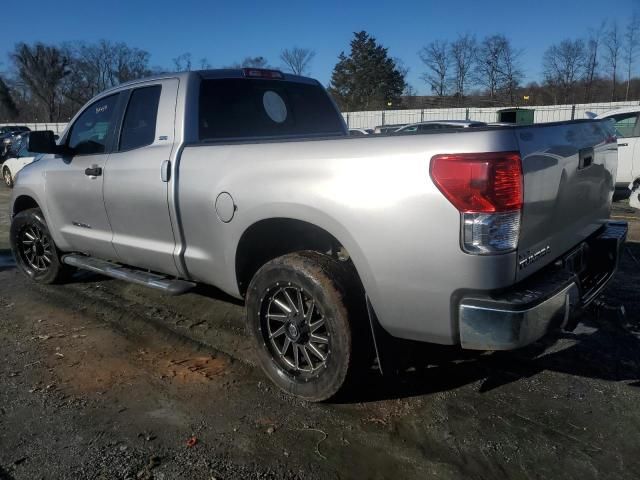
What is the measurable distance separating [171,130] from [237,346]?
1.64 meters

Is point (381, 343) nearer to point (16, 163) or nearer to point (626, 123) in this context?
point (626, 123)

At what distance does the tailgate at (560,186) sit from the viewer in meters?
2.51

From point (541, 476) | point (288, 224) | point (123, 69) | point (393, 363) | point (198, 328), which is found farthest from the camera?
point (123, 69)

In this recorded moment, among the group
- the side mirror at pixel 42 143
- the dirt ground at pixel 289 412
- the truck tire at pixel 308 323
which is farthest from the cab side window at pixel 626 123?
the side mirror at pixel 42 143

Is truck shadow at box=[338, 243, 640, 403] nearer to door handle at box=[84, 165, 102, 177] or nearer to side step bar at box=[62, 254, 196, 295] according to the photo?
side step bar at box=[62, 254, 196, 295]

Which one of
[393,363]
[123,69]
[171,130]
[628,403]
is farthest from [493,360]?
[123,69]

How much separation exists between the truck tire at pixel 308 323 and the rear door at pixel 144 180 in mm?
971

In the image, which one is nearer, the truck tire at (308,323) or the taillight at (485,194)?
the taillight at (485,194)

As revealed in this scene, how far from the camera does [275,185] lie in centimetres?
306

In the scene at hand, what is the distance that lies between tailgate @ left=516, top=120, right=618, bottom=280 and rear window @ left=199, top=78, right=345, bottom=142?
2.26 m

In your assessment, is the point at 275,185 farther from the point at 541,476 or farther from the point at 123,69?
the point at 123,69

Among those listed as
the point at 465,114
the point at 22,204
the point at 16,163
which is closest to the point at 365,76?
the point at 465,114

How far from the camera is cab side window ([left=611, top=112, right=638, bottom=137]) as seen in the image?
10.9 meters

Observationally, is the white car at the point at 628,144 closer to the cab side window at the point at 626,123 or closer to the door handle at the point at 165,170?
the cab side window at the point at 626,123
